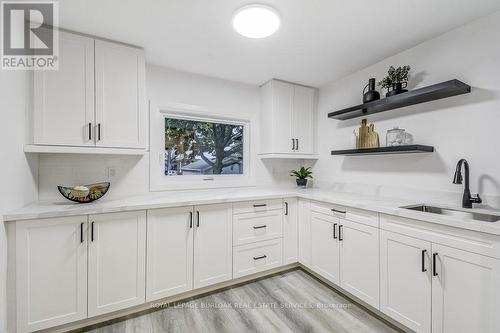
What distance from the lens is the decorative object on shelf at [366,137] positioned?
2455mm

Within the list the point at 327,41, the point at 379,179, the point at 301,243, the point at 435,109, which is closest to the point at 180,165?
the point at 301,243

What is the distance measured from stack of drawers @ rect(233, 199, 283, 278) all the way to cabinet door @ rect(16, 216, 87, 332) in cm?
129

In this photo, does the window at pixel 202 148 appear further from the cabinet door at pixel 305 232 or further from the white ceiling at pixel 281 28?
the cabinet door at pixel 305 232

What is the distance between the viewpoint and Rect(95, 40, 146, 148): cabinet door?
6.47ft

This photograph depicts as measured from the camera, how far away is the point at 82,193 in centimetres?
185

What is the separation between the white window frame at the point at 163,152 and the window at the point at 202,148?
6 cm

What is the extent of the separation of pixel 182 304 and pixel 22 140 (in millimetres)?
1848

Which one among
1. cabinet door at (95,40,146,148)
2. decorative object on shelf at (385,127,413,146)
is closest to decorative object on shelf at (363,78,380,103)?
decorative object on shelf at (385,127,413,146)

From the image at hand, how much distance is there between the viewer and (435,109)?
203cm

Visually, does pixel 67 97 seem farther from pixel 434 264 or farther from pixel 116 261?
pixel 434 264

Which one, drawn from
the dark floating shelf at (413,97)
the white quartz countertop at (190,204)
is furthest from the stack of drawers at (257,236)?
the dark floating shelf at (413,97)

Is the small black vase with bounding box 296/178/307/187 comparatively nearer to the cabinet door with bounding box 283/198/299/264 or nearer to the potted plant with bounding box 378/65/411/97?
the cabinet door with bounding box 283/198/299/264

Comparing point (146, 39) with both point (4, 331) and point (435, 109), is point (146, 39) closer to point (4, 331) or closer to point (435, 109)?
point (4, 331)

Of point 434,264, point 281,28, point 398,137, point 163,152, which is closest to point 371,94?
point 398,137
